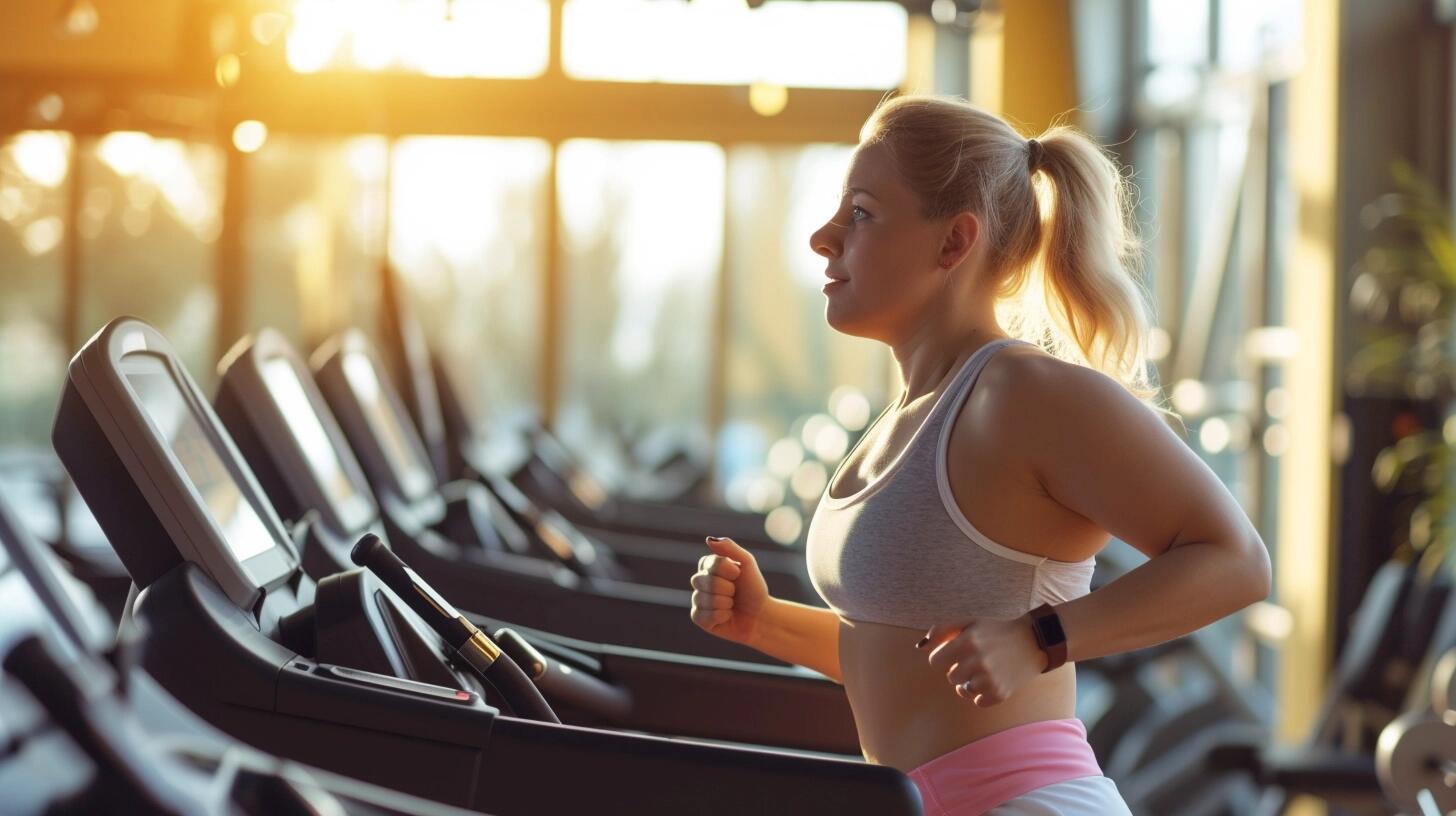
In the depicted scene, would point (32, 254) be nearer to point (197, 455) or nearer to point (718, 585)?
point (197, 455)

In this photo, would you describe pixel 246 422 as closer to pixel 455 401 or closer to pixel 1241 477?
pixel 455 401

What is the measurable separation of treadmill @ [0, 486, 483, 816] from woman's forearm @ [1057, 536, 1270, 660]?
0.62 metres

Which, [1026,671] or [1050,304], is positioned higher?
[1050,304]

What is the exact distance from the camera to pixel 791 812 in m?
1.19

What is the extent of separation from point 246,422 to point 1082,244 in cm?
122

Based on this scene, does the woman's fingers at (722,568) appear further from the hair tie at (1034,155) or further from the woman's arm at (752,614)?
the hair tie at (1034,155)

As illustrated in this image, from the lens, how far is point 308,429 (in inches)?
89.2

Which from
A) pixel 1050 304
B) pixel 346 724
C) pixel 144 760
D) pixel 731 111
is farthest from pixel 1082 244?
pixel 731 111

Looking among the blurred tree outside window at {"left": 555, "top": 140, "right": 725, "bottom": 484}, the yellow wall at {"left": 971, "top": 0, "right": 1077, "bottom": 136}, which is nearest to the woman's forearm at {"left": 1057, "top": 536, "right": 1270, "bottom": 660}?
the yellow wall at {"left": 971, "top": 0, "right": 1077, "bottom": 136}

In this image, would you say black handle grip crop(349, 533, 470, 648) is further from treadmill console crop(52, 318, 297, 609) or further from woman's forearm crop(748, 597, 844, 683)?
woman's forearm crop(748, 597, 844, 683)

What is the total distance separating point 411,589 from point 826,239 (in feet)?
1.71

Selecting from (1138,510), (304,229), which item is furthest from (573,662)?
(304,229)

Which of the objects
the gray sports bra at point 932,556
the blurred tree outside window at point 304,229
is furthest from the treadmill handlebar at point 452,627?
the blurred tree outside window at point 304,229

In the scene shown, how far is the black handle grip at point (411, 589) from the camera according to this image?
1449 mm
